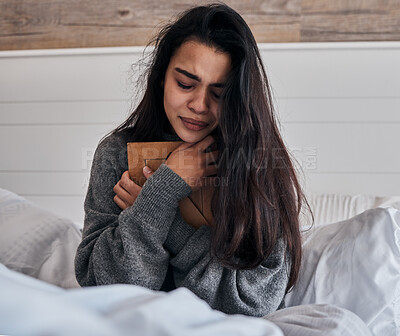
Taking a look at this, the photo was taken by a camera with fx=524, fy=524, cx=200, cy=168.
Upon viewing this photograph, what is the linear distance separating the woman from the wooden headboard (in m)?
0.72

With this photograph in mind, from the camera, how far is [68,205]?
6.51 feet

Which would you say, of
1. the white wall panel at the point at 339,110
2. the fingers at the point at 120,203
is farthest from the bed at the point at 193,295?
the white wall panel at the point at 339,110

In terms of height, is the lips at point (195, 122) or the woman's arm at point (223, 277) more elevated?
the lips at point (195, 122)

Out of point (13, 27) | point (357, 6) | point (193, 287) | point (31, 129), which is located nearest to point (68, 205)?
point (31, 129)

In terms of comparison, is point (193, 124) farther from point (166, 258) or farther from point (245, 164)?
point (166, 258)

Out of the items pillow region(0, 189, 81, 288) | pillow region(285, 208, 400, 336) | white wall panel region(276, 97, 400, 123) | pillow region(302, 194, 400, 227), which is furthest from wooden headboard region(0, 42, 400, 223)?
pillow region(285, 208, 400, 336)

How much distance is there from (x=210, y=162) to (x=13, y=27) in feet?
4.12

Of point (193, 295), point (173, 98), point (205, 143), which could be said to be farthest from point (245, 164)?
point (193, 295)

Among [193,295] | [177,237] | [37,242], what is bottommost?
[37,242]

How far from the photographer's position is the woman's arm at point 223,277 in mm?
1033

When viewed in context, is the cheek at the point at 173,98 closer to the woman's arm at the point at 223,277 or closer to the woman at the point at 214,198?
the woman at the point at 214,198

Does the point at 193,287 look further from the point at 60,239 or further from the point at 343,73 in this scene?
the point at 343,73

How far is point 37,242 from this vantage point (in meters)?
1.41

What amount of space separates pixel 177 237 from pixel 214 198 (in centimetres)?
11
